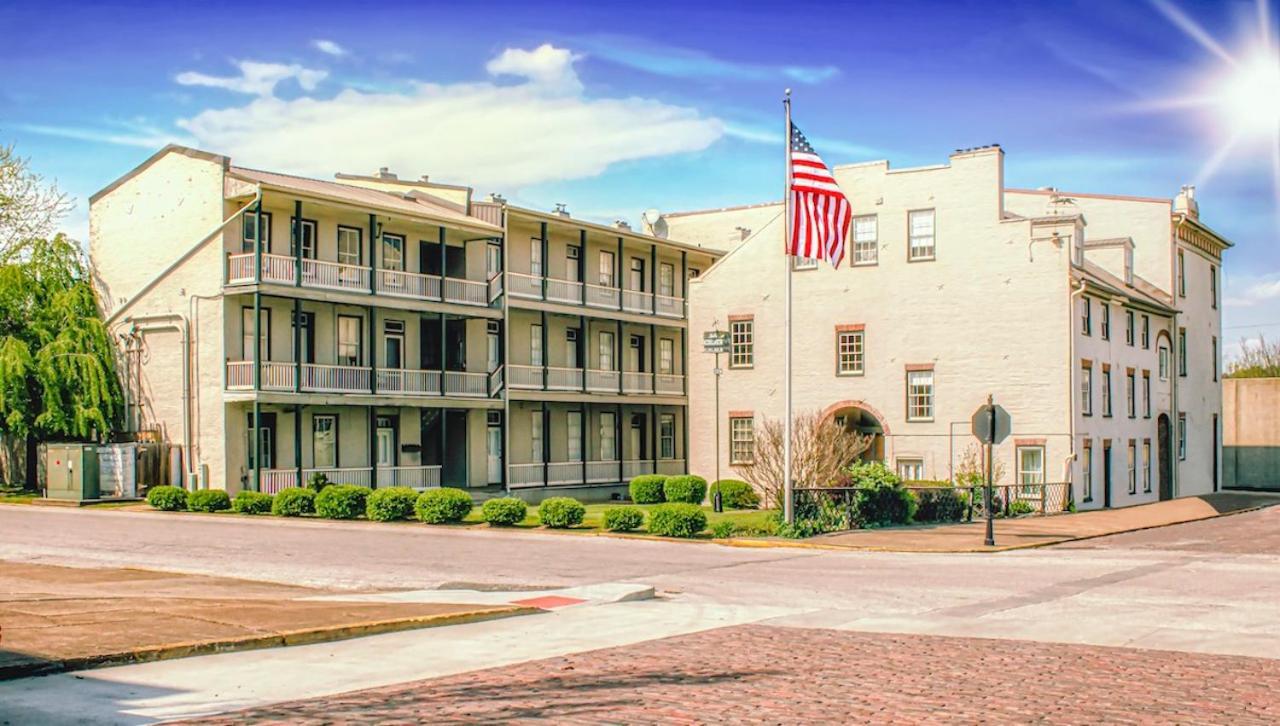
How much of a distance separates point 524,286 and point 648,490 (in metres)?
10.3

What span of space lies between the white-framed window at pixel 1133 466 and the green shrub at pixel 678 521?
2367 centimetres

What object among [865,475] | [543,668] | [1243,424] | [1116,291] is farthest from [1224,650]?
[1243,424]

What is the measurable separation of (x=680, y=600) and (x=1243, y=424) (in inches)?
2092

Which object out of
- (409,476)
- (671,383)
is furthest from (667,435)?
(409,476)

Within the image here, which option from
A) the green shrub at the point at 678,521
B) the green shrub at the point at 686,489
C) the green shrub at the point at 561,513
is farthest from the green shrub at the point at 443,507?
the green shrub at the point at 686,489

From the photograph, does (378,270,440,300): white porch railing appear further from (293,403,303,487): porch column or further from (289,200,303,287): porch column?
(293,403,303,487): porch column

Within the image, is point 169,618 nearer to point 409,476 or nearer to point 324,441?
point 324,441

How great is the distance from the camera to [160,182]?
133 feet

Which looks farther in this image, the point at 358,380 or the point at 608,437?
the point at 608,437

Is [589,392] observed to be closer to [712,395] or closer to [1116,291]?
[712,395]

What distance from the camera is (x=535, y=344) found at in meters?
49.0

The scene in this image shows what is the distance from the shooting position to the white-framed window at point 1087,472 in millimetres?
39500

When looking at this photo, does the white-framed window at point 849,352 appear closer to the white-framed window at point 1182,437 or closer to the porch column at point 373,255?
the porch column at point 373,255

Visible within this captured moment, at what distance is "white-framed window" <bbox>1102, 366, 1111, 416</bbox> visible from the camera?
4181 cm
